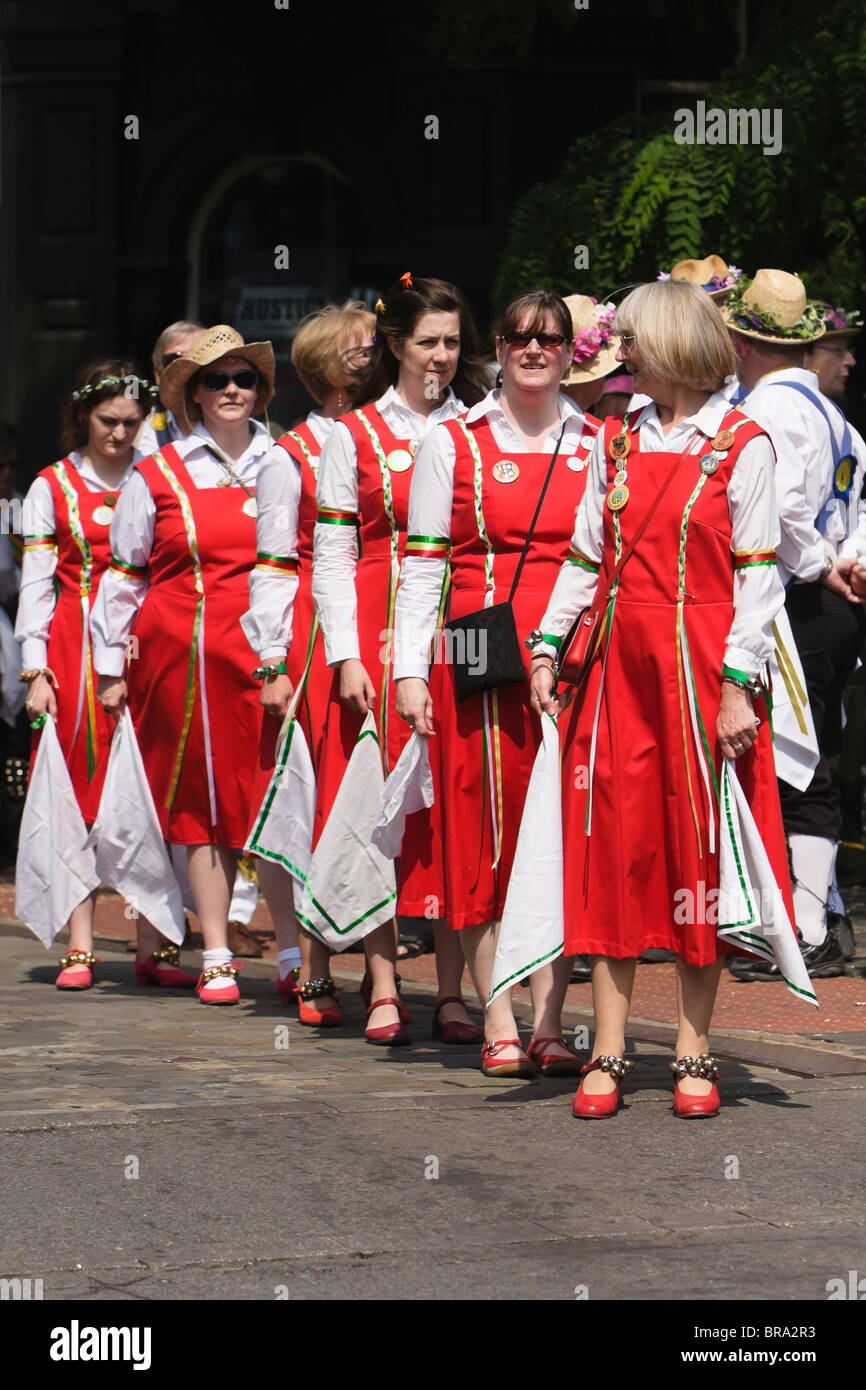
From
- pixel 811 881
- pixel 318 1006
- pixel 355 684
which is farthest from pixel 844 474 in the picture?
pixel 318 1006

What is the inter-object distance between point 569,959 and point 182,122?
1027 cm

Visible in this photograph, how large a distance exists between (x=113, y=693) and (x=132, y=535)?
536 mm

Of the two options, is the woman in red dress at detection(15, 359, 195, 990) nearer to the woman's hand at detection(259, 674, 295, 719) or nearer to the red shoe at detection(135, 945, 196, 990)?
the red shoe at detection(135, 945, 196, 990)

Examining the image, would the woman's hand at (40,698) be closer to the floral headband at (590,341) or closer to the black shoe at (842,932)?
the floral headband at (590,341)

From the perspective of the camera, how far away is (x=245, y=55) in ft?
49.4

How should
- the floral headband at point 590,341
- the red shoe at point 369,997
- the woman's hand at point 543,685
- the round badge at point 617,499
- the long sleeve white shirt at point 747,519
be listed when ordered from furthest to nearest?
the floral headband at point 590,341, the red shoe at point 369,997, the woman's hand at point 543,685, the round badge at point 617,499, the long sleeve white shirt at point 747,519

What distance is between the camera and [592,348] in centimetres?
812

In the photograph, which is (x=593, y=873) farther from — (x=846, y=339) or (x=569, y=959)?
(x=846, y=339)

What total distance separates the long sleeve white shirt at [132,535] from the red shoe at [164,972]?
1.04m

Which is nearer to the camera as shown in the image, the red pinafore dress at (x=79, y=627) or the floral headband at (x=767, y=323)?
the floral headband at (x=767, y=323)

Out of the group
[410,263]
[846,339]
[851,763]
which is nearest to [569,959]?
[846,339]

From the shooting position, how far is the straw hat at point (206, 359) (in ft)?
25.9

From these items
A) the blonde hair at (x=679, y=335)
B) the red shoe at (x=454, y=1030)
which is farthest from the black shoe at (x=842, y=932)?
the blonde hair at (x=679, y=335)

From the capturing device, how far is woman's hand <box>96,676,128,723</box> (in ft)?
26.2
